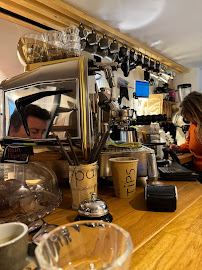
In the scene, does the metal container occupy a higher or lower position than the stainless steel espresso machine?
lower

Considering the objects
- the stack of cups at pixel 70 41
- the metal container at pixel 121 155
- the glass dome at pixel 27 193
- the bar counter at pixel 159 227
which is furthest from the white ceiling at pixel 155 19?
the bar counter at pixel 159 227

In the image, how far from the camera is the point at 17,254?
1.24 ft


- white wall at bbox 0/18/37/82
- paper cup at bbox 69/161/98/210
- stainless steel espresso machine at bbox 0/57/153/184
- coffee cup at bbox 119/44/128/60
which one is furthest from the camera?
coffee cup at bbox 119/44/128/60

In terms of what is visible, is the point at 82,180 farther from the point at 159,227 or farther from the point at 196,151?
the point at 196,151

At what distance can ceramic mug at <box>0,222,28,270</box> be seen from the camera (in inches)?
14.2

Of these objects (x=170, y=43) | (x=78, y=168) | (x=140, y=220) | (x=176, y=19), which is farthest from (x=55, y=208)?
(x=170, y=43)

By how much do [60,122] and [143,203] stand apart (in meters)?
0.45

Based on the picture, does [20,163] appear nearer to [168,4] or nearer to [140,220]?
[140,220]

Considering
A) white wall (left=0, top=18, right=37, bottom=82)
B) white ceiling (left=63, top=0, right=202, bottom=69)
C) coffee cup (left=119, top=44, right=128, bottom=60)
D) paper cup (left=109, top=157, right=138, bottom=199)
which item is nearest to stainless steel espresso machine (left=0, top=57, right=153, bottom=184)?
paper cup (left=109, top=157, right=138, bottom=199)

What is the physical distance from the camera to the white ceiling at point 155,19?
2.23 meters

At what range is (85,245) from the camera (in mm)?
394

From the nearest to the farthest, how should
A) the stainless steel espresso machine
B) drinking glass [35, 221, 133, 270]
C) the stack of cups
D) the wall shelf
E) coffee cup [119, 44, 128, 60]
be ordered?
drinking glass [35, 221, 133, 270], the stainless steel espresso machine, the stack of cups, the wall shelf, coffee cup [119, 44, 128, 60]

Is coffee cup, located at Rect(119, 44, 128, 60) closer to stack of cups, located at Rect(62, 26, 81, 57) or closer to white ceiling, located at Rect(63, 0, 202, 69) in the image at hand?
white ceiling, located at Rect(63, 0, 202, 69)

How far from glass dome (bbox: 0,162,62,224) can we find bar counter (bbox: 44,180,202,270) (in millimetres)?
42
